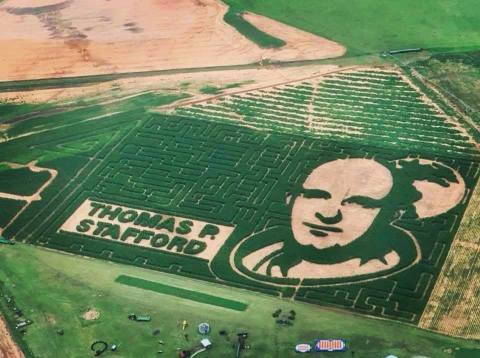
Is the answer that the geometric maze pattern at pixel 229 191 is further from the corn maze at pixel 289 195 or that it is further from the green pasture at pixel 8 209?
the green pasture at pixel 8 209

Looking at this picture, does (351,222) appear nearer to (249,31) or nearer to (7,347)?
(7,347)

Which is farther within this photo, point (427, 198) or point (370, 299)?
point (427, 198)

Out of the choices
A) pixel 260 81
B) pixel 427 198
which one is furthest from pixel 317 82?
pixel 427 198

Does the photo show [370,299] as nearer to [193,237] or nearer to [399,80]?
[193,237]

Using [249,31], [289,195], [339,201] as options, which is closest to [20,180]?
[289,195]

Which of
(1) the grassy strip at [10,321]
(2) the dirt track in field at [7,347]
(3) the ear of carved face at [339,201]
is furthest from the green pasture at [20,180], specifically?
(3) the ear of carved face at [339,201]
